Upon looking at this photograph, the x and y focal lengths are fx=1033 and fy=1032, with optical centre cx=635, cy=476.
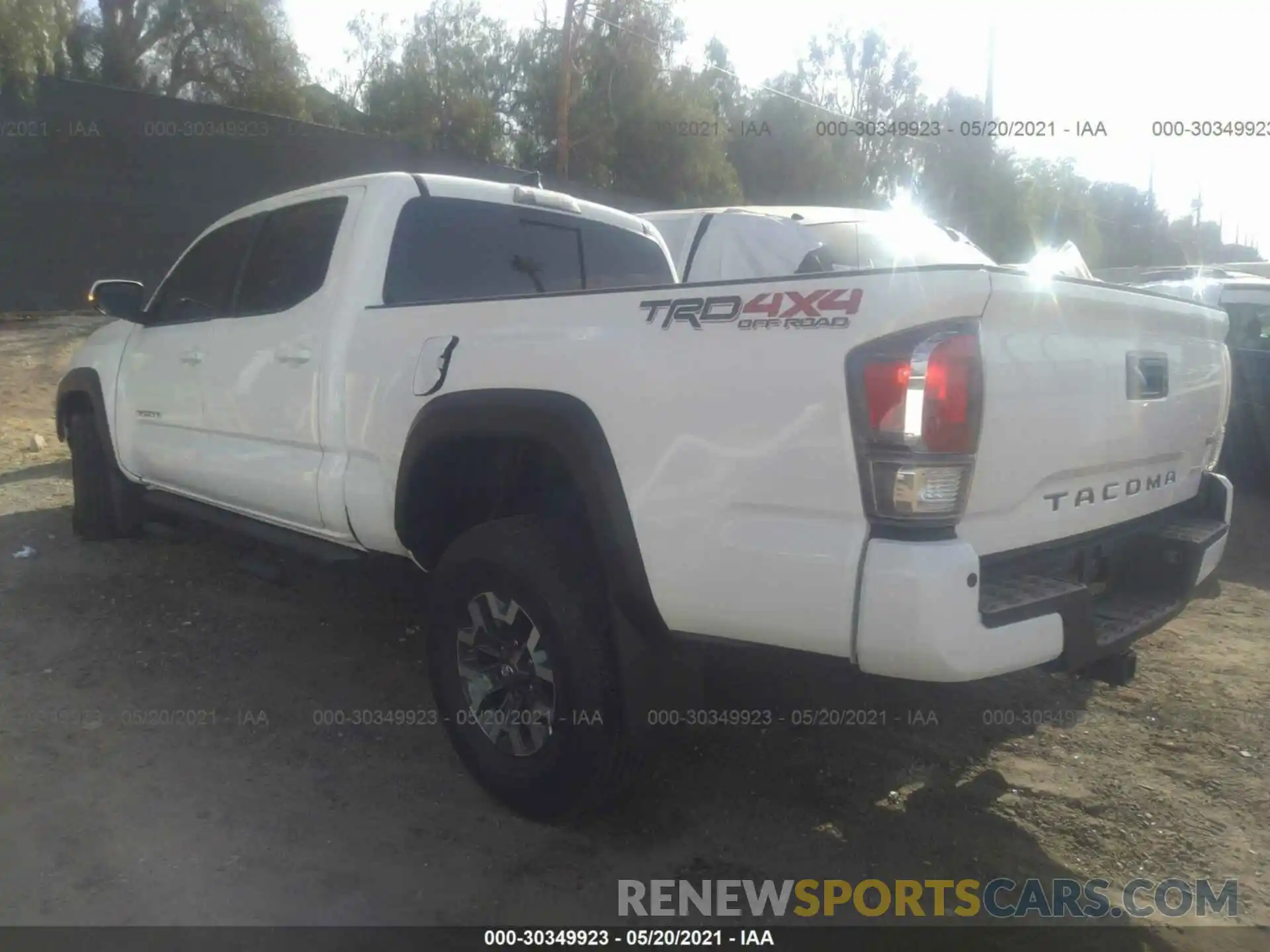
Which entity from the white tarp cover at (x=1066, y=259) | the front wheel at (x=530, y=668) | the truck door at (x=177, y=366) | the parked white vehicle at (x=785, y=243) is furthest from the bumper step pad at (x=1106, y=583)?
the parked white vehicle at (x=785, y=243)

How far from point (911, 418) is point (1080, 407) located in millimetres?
671

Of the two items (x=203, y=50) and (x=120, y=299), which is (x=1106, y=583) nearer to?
(x=120, y=299)

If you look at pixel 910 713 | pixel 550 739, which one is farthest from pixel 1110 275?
pixel 550 739

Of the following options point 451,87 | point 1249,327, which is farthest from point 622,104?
point 1249,327

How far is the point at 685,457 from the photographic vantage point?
2.65 meters

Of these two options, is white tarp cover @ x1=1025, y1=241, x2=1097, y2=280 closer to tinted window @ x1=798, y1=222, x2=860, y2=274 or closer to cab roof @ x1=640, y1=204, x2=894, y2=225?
tinted window @ x1=798, y1=222, x2=860, y2=274

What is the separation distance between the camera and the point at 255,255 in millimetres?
4602

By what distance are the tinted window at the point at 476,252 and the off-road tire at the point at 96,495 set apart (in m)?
2.76

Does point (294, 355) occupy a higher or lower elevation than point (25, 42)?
lower

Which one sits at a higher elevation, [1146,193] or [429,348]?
[1146,193]

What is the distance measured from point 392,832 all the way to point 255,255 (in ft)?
8.84

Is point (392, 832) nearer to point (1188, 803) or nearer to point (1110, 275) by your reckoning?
point (1188, 803)

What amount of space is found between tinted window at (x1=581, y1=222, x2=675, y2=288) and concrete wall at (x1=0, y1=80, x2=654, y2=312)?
44.1ft

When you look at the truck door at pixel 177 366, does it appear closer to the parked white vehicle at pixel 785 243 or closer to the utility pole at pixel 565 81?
the parked white vehicle at pixel 785 243
